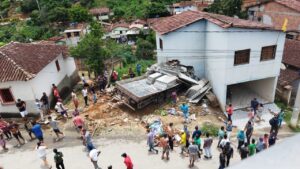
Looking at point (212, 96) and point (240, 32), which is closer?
point (240, 32)

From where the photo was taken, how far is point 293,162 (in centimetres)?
350

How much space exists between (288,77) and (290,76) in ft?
0.78

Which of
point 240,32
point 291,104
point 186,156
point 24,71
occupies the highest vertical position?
point 240,32

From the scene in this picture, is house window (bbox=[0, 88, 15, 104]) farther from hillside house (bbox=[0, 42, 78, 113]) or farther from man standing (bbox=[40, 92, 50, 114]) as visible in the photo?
man standing (bbox=[40, 92, 50, 114])

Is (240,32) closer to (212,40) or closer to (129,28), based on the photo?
(212,40)

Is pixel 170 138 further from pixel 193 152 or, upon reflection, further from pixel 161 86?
pixel 161 86

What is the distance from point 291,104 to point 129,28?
3359cm

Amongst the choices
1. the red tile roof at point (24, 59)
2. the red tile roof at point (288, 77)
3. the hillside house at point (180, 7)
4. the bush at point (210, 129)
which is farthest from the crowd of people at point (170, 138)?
the hillside house at point (180, 7)

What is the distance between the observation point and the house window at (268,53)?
58.8 feet

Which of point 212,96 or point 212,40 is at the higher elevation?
point 212,40

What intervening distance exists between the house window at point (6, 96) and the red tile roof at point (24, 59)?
1.03 metres

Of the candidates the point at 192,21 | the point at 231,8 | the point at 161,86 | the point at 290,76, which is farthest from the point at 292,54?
the point at 231,8

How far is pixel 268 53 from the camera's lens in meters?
18.2

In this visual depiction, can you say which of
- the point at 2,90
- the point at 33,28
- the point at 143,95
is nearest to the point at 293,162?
the point at 143,95
